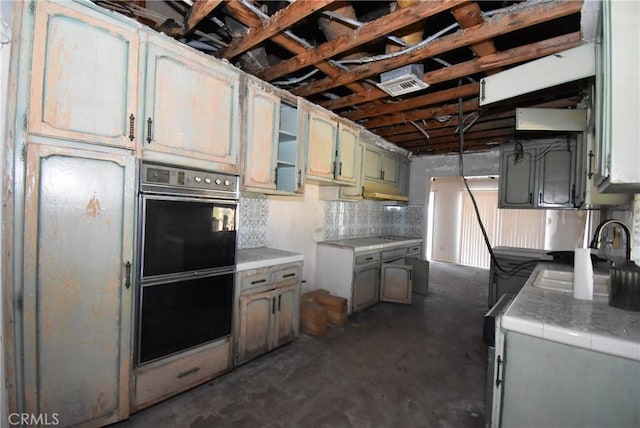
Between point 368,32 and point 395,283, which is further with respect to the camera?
point 395,283

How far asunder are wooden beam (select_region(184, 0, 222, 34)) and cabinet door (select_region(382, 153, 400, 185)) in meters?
3.33

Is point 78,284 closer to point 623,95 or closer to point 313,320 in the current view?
point 313,320

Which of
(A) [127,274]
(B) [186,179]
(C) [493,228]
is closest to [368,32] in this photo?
(B) [186,179]

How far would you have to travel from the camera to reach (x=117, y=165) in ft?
5.00

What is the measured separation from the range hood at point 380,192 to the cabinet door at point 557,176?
192 centimetres

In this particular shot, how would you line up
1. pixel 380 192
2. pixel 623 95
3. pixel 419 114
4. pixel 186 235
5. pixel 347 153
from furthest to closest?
pixel 380 192, pixel 347 153, pixel 419 114, pixel 186 235, pixel 623 95

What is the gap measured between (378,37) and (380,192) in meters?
2.69

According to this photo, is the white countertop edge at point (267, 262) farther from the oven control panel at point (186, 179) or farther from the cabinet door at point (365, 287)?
the cabinet door at point (365, 287)

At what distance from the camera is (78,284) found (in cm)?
144

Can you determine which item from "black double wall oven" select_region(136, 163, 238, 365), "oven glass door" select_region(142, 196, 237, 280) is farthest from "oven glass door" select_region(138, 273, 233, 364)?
"oven glass door" select_region(142, 196, 237, 280)

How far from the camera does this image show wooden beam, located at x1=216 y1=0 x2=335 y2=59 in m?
1.54

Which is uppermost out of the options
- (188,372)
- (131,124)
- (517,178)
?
(517,178)

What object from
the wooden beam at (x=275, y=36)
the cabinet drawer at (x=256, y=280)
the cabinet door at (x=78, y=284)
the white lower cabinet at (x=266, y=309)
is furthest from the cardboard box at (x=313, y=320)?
the wooden beam at (x=275, y=36)

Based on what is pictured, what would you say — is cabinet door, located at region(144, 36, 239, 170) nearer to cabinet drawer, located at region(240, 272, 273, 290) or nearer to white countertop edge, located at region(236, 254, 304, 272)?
white countertop edge, located at region(236, 254, 304, 272)
